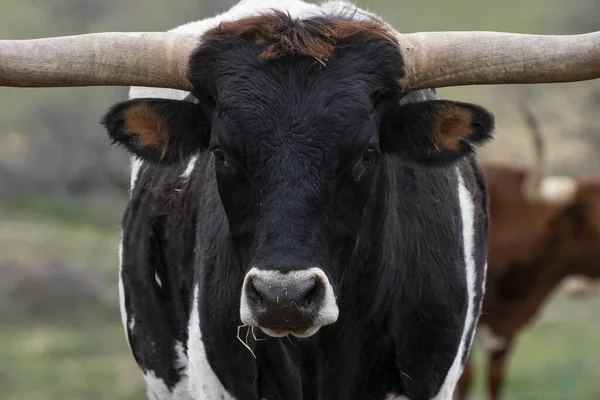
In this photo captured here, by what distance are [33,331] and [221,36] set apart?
11926 mm

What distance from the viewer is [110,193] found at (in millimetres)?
24016

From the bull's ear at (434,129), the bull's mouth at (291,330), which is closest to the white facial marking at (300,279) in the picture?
the bull's mouth at (291,330)

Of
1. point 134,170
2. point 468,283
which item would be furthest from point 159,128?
point 134,170

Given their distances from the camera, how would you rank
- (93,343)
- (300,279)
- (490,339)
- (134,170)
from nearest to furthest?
(300,279), (134,170), (490,339), (93,343)

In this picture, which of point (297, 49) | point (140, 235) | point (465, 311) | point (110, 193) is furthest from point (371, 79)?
point (110, 193)

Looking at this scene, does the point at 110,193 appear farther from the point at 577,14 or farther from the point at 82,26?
the point at 577,14

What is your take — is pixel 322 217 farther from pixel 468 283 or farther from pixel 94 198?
pixel 94 198

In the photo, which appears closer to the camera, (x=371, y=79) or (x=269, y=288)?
(x=269, y=288)

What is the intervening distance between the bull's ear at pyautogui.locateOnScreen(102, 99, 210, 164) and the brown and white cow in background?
7.86 meters

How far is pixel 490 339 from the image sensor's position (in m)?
12.5

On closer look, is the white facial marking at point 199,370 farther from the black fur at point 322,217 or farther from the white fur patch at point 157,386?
the white fur patch at point 157,386

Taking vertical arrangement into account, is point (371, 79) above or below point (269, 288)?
above

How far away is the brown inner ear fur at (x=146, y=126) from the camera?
202 inches

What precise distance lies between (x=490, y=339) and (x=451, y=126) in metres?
7.68
